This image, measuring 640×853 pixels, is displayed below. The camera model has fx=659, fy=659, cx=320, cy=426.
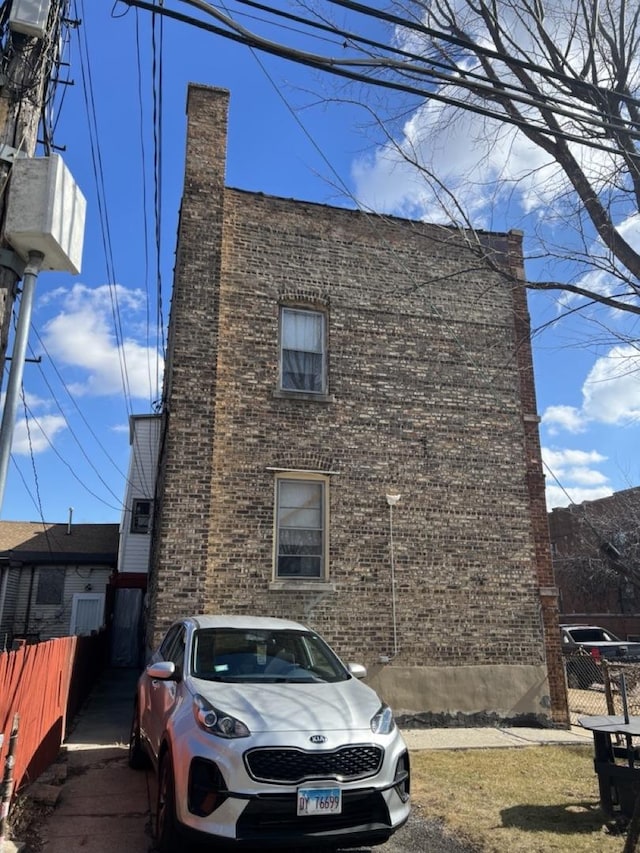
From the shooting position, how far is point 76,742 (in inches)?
332

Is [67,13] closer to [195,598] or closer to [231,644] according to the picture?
[231,644]

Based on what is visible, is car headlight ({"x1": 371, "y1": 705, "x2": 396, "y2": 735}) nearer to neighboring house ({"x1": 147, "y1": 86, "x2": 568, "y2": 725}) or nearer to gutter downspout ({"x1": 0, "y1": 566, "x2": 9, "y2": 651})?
neighboring house ({"x1": 147, "y1": 86, "x2": 568, "y2": 725})

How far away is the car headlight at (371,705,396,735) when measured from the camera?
4555 mm

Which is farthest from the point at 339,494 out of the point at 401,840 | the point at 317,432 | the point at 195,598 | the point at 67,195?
the point at 67,195

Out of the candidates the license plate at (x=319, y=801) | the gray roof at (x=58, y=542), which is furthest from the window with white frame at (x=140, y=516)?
the license plate at (x=319, y=801)

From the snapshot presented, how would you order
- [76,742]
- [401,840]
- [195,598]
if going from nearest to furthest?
1. [401,840]
2. [76,742]
3. [195,598]

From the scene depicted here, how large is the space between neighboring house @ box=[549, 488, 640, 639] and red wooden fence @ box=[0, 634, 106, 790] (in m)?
18.7

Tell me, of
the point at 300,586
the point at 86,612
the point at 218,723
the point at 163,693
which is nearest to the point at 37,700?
the point at 163,693

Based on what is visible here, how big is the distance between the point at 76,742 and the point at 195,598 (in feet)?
7.56

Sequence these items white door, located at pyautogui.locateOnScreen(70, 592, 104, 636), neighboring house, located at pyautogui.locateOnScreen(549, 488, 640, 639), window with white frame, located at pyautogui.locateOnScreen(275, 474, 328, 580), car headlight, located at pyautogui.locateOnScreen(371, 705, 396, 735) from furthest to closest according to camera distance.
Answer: neighboring house, located at pyautogui.locateOnScreen(549, 488, 640, 639), white door, located at pyautogui.locateOnScreen(70, 592, 104, 636), window with white frame, located at pyautogui.locateOnScreen(275, 474, 328, 580), car headlight, located at pyautogui.locateOnScreen(371, 705, 396, 735)

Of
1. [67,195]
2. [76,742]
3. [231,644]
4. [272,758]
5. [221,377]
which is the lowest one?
[76,742]

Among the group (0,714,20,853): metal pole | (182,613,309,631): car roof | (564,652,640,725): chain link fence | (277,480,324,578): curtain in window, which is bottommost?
(564,652,640,725): chain link fence

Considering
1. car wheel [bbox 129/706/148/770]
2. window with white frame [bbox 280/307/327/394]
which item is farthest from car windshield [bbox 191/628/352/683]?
window with white frame [bbox 280/307/327/394]

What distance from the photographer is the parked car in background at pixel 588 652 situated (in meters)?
14.9
